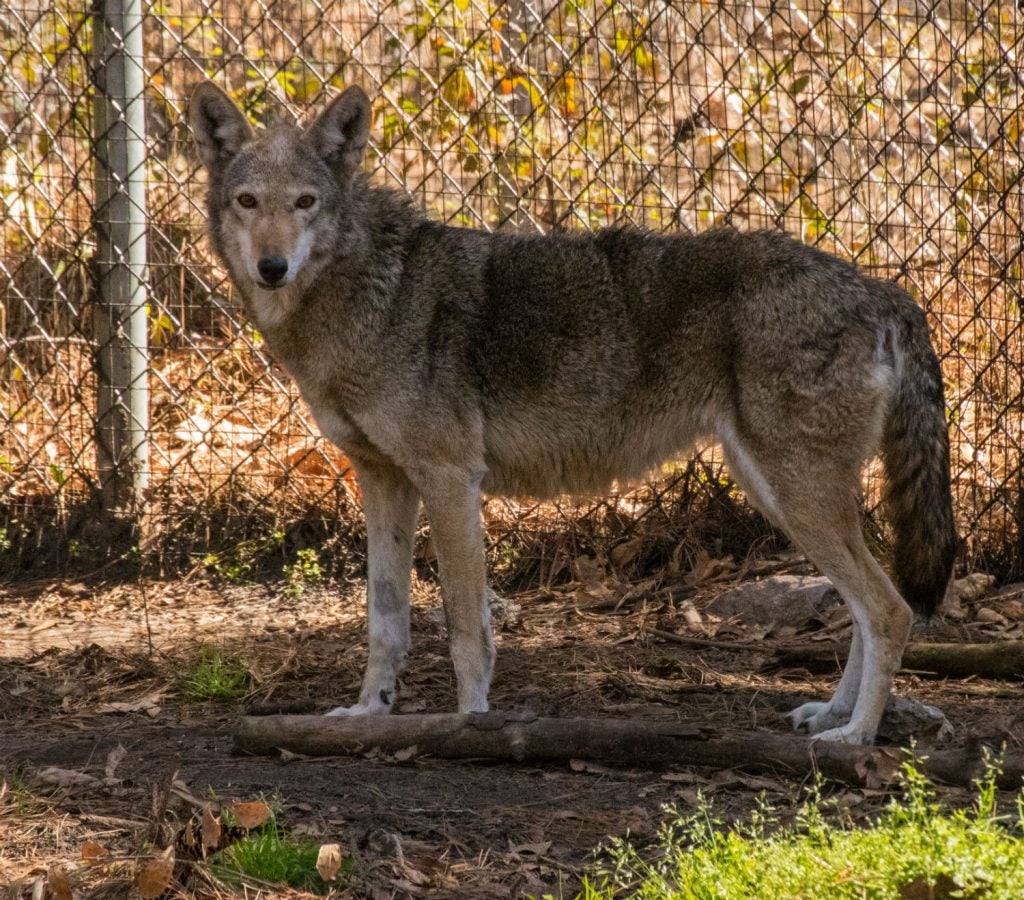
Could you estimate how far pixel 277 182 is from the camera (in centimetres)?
445

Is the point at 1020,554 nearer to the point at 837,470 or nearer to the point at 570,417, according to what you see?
the point at 837,470

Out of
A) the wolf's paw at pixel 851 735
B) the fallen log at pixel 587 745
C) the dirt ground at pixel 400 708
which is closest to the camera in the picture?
the dirt ground at pixel 400 708

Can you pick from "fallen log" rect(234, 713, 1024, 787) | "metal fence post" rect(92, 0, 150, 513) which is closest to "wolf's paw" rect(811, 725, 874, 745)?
"fallen log" rect(234, 713, 1024, 787)

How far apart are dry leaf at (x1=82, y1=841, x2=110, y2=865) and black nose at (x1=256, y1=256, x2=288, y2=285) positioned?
6.46 ft

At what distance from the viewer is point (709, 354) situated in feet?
14.5

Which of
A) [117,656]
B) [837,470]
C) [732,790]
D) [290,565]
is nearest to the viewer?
[732,790]

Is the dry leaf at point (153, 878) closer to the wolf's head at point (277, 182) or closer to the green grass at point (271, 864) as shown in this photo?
the green grass at point (271, 864)

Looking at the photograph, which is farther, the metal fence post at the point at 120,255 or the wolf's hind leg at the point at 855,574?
the metal fence post at the point at 120,255

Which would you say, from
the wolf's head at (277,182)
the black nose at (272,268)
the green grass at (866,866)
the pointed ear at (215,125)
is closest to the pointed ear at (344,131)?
the wolf's head at (277,182)

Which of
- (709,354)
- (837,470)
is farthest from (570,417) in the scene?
(837,470)

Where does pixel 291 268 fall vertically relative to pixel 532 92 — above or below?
below

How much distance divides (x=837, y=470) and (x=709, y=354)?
0.60 m

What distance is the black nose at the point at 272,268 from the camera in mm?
4285

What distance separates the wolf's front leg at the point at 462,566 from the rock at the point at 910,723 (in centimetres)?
138
